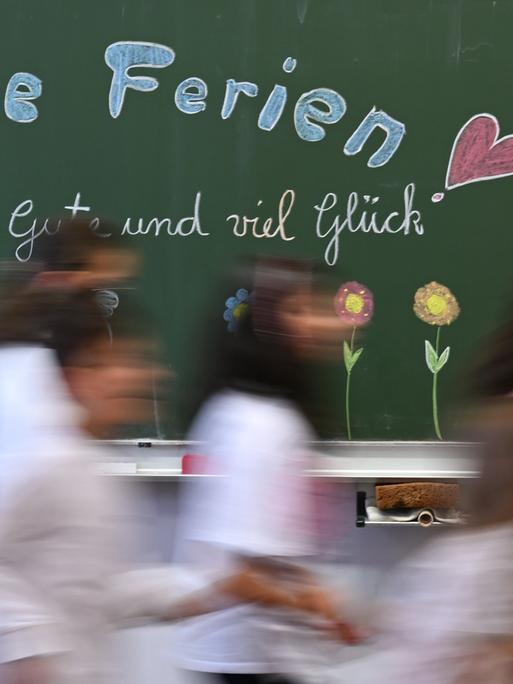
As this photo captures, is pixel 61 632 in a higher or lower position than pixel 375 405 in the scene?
lower

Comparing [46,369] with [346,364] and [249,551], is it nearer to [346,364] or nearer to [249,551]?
[249,551]

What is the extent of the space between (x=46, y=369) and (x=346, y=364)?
284 cm

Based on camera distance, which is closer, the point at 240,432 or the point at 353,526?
the point at 240,432

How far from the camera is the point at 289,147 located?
4793 mm

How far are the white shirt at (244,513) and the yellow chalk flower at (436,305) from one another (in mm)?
2416

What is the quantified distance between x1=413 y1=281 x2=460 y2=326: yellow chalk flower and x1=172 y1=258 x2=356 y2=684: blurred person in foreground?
7.29ft

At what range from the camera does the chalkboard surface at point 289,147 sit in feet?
15.6

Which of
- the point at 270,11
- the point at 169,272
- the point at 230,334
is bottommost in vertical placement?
the point at 230,334

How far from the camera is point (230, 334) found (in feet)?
8.45

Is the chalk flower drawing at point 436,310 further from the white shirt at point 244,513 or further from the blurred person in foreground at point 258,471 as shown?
the white shirt at point 244,513

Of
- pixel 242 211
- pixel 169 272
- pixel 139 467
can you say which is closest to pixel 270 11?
pixel 242 211

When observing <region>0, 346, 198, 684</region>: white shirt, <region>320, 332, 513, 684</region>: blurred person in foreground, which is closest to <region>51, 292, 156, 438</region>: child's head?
<region>0, 346, 198, 684</region>: white shirt

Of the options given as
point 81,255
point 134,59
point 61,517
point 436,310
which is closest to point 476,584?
point 61,517

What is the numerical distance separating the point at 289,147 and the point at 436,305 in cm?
89
